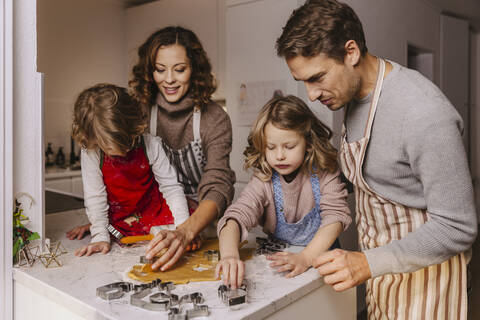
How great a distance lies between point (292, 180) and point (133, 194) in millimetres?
476

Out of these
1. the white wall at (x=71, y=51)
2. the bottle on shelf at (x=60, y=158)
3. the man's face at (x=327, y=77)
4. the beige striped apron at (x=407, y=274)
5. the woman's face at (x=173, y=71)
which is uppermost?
the white wall at (x=71, y=51)

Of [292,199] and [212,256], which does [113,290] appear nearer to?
Result: [212,256]

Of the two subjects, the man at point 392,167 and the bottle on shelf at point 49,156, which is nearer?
the man at point 392,167

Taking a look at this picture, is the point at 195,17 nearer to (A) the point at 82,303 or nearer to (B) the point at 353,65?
(B) the point at 353,65

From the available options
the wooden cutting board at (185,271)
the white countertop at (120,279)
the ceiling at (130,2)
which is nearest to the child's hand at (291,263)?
the white countertop at (120,279)

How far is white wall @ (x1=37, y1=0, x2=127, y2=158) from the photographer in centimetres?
329

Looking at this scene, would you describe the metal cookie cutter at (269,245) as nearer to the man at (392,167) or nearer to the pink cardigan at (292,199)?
the pink cardigan at (292,199)

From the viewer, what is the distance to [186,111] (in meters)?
1.39

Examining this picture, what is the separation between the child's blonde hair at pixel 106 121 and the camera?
3.51 feet

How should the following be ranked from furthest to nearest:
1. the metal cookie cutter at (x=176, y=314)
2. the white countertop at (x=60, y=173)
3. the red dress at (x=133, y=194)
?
1. the white countertop at (x=60, y=173)
2. the red dress at (x=133, y=194)
3. the metal cookie cutter at (x=176, y=314)

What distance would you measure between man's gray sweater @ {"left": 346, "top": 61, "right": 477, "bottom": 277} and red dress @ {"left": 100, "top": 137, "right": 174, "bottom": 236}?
0.65 m

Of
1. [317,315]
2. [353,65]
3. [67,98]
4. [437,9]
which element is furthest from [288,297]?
[437,9]

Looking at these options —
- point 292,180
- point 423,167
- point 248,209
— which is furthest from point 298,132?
point 423,167

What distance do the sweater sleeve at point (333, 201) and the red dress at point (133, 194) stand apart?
462 millimetres
